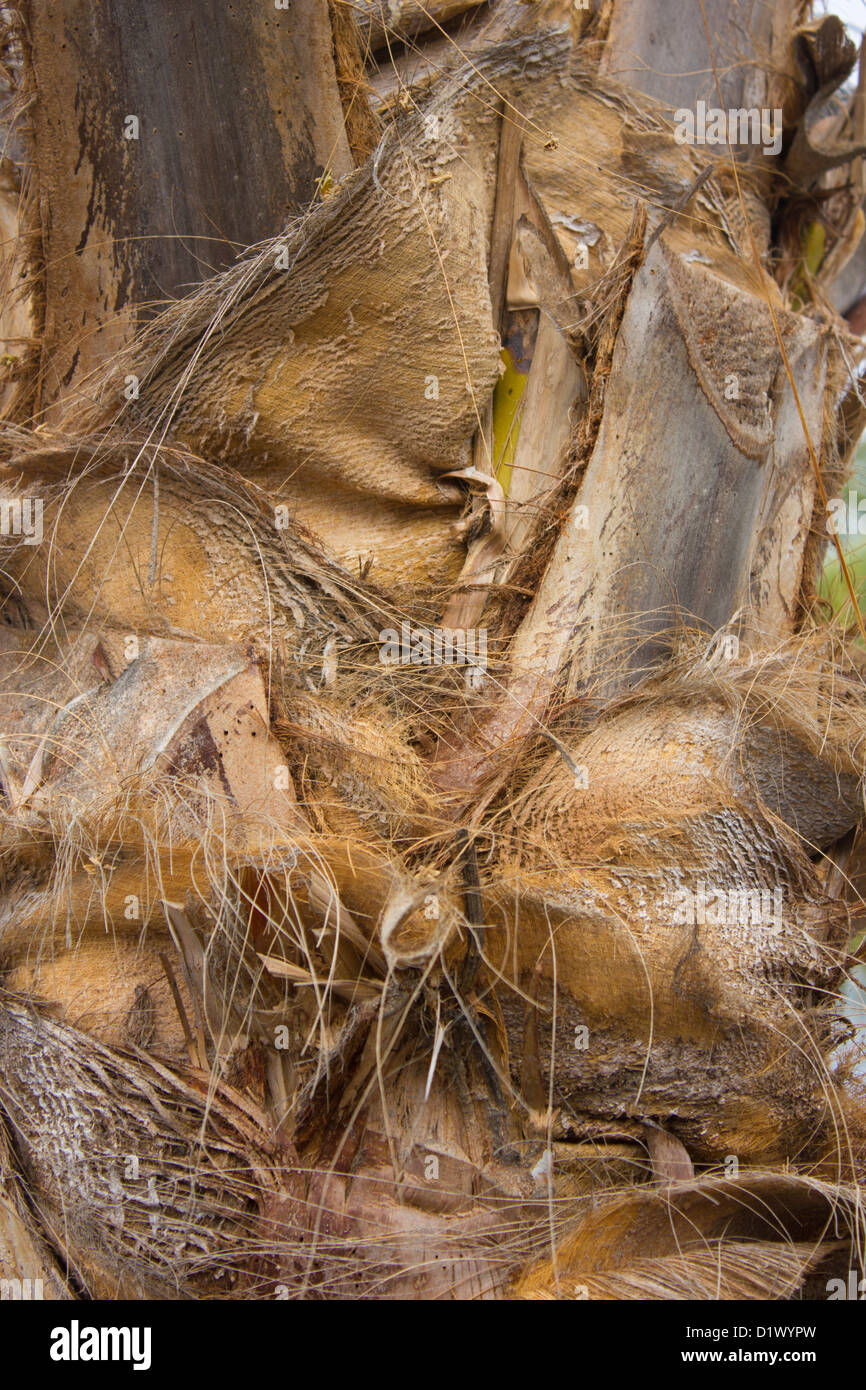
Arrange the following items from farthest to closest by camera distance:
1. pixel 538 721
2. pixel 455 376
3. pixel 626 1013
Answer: pixel 455 376 < pixel 538 721 < pixel 626 1013

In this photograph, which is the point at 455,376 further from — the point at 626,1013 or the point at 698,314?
the point at 626,1013

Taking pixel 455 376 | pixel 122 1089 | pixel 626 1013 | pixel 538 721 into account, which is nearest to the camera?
pixel 122 1089

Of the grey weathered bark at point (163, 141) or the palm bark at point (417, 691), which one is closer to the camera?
the palm bark at point (417, 691)

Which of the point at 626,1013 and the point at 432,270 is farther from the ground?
the point at 432,270

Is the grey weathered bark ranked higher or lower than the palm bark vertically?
higher

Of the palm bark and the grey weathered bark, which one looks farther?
the grey weathered bark

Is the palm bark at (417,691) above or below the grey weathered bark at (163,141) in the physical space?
below

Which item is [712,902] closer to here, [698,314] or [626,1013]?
[626,1013]

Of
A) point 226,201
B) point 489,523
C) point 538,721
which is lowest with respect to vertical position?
point 538,721

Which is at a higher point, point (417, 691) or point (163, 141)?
point (163, 141)

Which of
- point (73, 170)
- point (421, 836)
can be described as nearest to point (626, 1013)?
point (421, 836)

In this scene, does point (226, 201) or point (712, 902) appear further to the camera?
point (226, 201)
